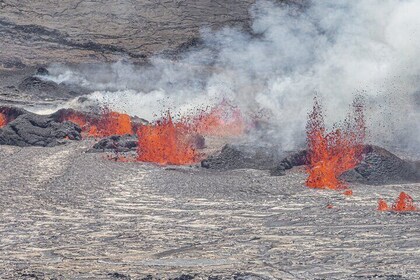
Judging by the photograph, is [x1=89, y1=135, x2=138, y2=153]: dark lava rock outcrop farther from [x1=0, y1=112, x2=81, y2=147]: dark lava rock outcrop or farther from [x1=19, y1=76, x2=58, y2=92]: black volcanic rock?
[x1=19, y1=76, x2=58, y2=92]: black volcanic rock

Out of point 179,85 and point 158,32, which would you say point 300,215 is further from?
point 158,32

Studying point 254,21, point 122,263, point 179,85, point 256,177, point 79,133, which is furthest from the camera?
point 254,21

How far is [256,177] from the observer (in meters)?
19.4

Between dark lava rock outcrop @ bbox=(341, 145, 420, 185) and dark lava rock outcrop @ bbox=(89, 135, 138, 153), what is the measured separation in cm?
815

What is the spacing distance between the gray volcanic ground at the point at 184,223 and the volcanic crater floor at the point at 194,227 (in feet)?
0.06

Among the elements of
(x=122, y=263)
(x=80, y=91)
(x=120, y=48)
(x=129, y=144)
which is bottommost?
(x=122, y=263)

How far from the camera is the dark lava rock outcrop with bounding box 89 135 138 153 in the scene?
82.4ft

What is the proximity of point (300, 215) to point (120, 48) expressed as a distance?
148ft

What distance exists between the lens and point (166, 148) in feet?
76.3

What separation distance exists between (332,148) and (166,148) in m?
4.66

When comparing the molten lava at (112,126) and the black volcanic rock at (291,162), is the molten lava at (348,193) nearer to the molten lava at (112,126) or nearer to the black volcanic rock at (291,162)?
the black volcanic rock at (291,162)

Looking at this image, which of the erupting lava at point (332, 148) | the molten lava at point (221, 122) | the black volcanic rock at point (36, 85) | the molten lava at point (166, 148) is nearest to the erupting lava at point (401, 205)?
the erupting lava at point (332, 148)

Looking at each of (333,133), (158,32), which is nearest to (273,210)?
(333,133)

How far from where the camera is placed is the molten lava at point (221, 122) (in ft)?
102
